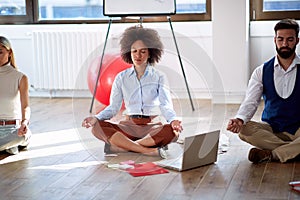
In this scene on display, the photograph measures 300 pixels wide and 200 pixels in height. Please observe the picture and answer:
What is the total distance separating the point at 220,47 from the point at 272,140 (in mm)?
2312

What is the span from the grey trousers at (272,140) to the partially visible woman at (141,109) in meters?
0.43

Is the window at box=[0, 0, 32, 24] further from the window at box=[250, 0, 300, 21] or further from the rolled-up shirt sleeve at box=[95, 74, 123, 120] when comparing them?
the rolled-up shirt sleeve at box=[95, 74, 123, 120]

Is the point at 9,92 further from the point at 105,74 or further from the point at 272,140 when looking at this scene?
the point at 272,140

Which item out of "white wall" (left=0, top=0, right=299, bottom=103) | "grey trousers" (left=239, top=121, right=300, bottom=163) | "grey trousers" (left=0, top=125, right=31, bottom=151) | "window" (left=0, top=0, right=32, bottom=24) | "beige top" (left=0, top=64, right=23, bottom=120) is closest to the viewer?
"grey trousers" (left=239, top=121, right=300, bottom=163)

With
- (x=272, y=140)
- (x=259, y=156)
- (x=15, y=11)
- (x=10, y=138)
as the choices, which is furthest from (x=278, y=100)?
(x=15, y=11)

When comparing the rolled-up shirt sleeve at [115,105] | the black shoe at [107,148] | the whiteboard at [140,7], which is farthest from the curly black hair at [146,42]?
the whiteboard at [140,7]

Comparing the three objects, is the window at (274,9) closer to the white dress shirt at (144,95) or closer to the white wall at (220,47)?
the white wall at (220,47)

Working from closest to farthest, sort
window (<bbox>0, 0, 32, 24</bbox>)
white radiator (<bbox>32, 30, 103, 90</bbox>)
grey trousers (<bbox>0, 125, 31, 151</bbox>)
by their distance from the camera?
grey trousers (<bbox>0, 125, 31, 151</bbox>) < white radiator (<bbox>32, 30, 103, 90</bbox>) < window (<bbox>0, 0, 32, 24</bbox>)

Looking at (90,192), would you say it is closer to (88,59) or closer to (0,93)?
(0,93)

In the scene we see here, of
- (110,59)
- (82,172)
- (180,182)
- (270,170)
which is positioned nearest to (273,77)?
(270,170)

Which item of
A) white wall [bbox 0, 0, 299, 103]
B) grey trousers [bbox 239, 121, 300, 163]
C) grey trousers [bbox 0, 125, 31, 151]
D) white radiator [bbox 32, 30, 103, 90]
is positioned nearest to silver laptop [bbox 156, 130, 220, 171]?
grey trousers [bbox 239, 121, 300, 163]

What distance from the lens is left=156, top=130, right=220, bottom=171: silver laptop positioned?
339cm

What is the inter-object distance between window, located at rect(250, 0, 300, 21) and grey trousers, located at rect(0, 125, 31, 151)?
302 cm

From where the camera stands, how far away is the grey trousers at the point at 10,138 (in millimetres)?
3916
